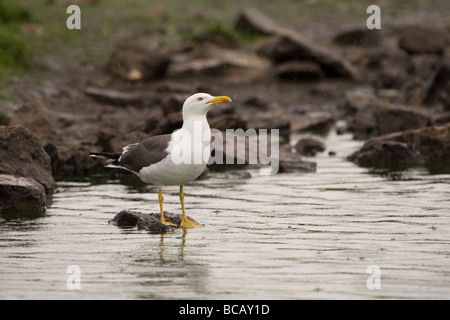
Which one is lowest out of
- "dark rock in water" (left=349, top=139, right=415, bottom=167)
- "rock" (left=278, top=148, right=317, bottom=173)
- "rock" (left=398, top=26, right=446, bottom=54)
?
"rock" (left=278, top=148, right=317, bottom=173)

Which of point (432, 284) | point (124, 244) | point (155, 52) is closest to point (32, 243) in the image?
point (124, 244)

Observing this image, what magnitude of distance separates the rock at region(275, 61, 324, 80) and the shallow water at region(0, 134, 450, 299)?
1451 centimetres

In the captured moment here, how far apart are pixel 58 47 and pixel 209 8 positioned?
8.09 m

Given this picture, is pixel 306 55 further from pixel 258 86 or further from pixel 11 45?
pixel 11 45

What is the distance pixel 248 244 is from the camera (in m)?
10.5

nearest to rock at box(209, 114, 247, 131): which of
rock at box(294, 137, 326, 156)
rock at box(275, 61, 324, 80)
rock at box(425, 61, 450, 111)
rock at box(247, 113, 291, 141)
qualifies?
rock at box(294, 137, 326, 156)

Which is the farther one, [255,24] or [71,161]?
[255,24]

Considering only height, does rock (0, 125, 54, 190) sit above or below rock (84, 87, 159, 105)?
below

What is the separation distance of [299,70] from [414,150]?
12.6 metres

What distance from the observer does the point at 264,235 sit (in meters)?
11.0

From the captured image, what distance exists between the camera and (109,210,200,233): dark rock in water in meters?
11.5

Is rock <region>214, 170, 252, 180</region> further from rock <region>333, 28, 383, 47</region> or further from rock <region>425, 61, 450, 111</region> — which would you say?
rock <region>333, 28, 383, 47</region>

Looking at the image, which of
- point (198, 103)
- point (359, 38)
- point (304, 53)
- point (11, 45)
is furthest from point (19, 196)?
point (359, 38)

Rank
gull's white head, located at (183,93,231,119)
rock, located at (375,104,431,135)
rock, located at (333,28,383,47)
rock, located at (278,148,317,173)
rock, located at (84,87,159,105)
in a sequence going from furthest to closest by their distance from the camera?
rock, located at (333,28,383,47) < rock, located at (84,87,159,105) < rock, located at (375,104,431,135) < rock, located at (278,148,317,173) < gull's white head, located at (183,93,231,119)
